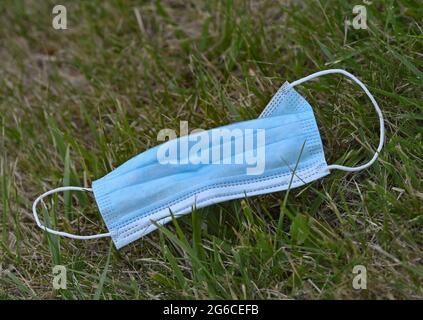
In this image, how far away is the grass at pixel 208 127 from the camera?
78.7 inches

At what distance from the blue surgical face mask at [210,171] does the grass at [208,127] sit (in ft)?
0.20

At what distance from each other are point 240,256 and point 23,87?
1.39 metres

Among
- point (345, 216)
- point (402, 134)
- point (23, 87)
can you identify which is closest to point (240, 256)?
point (345, 216)

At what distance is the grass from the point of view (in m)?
2.00

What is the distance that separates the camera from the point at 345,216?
6.89 feet

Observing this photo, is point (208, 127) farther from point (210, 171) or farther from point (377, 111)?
point (377, 111)

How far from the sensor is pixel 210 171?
2158 millimetres

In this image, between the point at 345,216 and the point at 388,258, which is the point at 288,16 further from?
the point at 388,258

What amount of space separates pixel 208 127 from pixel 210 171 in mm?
347

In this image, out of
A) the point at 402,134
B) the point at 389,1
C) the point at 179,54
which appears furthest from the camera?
the point at 179,54

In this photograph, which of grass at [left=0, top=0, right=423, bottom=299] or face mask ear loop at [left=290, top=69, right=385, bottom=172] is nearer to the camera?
grass at [left=0, top=0, right=423, bottom=299]

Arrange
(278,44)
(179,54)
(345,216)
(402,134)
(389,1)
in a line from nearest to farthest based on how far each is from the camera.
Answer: (345,216) < (402,134) < (389,1) < (278,44) < (179,54)

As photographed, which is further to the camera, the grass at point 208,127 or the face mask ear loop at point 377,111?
the face mask ear loop at point 377,111

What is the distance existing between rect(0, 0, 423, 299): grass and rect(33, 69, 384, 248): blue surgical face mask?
0.20 ft
